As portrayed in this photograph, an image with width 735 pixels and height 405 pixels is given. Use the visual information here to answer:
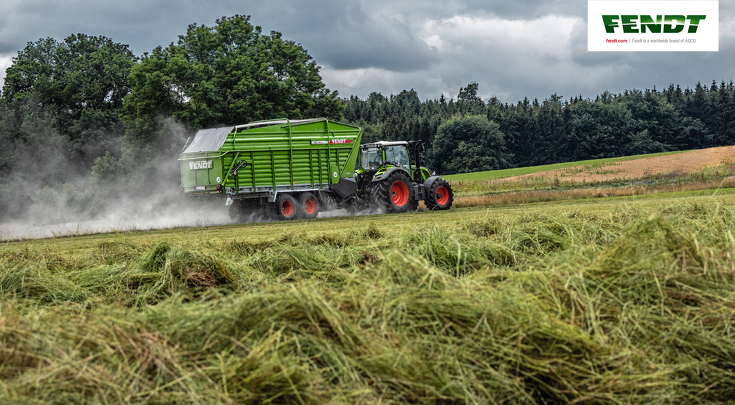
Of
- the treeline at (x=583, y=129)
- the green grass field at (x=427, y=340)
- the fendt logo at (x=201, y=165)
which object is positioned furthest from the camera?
the treeline at (x=583, y=129)

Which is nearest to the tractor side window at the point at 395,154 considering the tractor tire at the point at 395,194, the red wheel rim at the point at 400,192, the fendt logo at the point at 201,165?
the tractor tire at the point at 395,194

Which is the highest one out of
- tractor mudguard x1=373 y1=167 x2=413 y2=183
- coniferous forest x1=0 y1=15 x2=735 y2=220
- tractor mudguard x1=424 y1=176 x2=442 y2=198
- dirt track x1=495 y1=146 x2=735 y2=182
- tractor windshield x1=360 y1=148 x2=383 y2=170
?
coniferous forest x1=0 y1=15 x2=735 y2=220

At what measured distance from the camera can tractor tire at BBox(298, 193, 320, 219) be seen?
17172 mm

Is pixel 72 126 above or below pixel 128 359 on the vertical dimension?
above

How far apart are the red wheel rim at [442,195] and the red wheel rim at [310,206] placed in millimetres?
4150

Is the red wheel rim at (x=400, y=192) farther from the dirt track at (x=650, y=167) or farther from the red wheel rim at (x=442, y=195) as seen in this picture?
the dirt track at (x=650, y=167)

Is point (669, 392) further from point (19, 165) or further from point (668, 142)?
point (668, 142)

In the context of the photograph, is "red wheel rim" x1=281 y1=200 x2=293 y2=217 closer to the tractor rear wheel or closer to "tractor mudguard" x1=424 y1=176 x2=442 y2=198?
the tractor rear wheel

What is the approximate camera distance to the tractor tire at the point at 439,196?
1858cm

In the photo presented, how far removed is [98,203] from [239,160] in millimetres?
15567

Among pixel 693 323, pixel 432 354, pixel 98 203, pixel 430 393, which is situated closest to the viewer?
pixel 430 393

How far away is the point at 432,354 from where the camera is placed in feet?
10.9

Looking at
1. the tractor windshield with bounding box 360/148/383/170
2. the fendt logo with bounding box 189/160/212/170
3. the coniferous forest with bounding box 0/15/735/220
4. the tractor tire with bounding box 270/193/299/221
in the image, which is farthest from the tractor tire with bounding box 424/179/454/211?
the coniferous forest with bounding box 0/15/735/220

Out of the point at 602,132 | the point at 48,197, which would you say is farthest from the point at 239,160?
the point at 602,132
